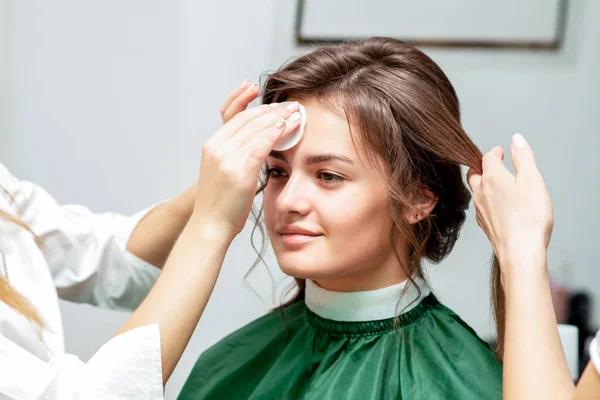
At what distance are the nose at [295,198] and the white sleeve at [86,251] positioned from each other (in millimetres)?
452

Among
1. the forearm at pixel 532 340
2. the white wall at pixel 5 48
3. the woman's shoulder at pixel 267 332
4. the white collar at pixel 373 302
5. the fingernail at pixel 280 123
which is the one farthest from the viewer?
the white wall at pixel 5 48

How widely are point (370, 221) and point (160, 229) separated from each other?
1.58ft

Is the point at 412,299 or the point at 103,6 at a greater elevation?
the point at 103,6

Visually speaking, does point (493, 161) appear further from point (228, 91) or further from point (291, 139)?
point (228, 91)

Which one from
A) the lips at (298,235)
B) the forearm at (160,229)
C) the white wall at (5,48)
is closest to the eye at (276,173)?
the lips at (298,235)

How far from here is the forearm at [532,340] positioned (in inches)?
34.6

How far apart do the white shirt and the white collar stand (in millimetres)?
365

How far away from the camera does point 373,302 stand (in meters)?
1.22

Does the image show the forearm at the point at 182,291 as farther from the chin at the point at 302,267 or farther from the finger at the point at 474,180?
the finger at the point at 474,180

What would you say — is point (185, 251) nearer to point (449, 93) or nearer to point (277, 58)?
point (449, 93)

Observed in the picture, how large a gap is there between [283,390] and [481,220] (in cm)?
46

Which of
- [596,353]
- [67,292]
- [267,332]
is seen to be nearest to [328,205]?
[267,332]

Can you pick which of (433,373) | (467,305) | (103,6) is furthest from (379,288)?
(103,6)

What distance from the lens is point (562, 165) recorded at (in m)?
1.70
